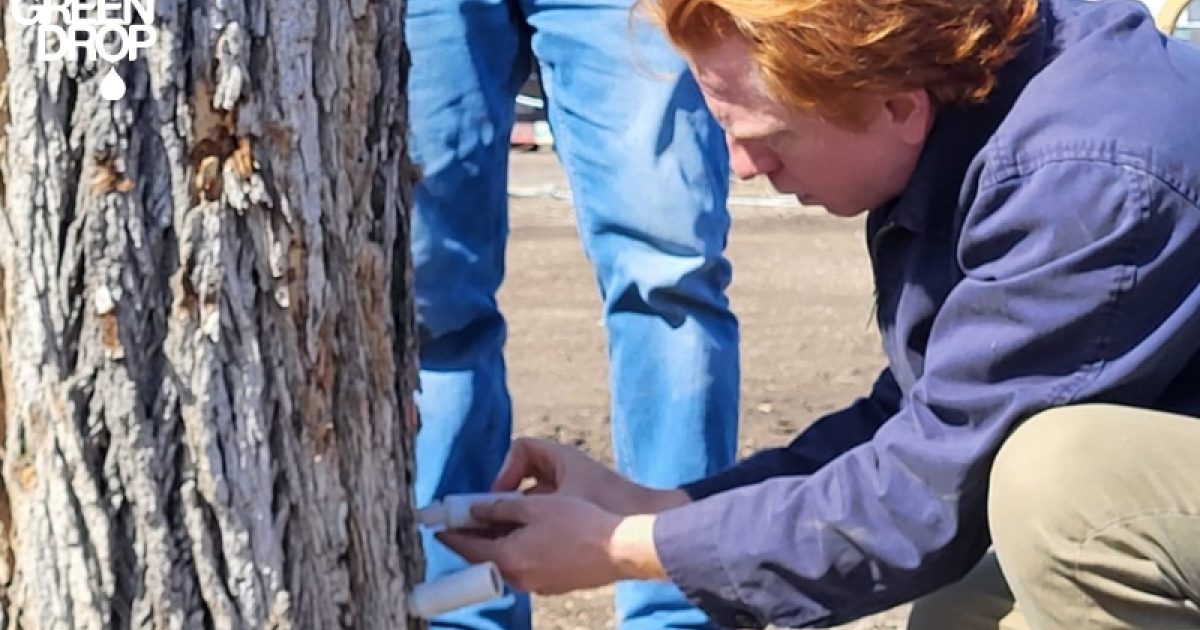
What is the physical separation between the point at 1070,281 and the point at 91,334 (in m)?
0.87

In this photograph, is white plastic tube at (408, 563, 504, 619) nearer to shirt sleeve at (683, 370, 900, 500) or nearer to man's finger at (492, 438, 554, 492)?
man's finger at (492, 438, 554, 492)

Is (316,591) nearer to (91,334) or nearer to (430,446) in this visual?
(91,334)

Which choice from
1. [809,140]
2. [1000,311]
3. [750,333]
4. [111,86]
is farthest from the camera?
[750,333]

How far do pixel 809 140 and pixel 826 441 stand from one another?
50 centimetres

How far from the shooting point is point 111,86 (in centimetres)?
162

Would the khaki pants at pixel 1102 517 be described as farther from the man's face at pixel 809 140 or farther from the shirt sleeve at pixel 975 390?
the man's face at pixel 809 140

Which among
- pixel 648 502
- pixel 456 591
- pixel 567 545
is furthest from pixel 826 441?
pixel 456 591

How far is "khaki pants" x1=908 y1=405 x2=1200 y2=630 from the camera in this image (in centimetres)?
183

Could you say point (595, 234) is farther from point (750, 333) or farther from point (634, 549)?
point (750, 333)

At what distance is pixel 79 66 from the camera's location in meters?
1.62

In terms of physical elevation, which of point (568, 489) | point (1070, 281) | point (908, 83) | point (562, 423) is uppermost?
point (908, 83)

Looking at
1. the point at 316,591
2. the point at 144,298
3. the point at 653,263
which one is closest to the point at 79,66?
the point at 144,298

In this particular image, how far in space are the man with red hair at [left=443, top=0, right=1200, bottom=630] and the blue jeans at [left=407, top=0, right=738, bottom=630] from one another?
60cm

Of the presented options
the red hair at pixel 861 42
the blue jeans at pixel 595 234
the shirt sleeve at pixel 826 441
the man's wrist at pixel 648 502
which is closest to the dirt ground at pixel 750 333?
the blue jeans at pixel 595 234
